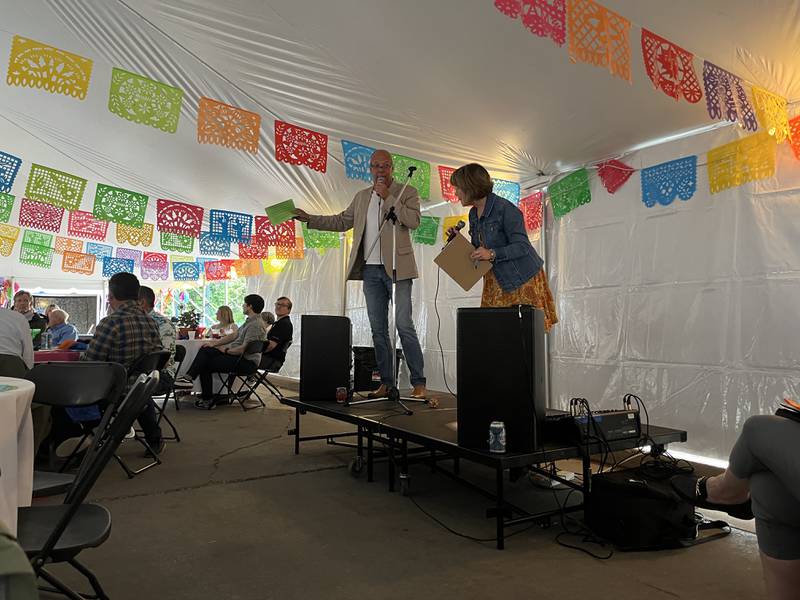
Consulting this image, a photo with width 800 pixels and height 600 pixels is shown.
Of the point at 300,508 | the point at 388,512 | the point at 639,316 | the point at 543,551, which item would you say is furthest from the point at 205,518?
the point at 639,316

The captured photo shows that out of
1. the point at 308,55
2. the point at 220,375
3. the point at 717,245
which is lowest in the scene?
the point at 220,375

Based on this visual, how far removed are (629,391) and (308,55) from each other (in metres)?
3.36

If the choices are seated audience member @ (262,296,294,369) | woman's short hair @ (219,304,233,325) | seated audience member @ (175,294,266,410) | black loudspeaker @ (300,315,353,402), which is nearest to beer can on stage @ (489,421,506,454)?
black loudspeaker @ (300,315,353,402)

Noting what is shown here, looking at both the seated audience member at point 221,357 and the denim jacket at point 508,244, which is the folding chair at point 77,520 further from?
the seated audience member at point 221,357

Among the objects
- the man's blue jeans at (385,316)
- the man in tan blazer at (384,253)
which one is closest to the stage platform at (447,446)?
the man's blue jeans at (385,316)

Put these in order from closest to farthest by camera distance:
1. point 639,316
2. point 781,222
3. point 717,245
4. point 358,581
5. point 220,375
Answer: point 358,581 → point 781,222 → point 717,245 → point 639,316 → point 220,375

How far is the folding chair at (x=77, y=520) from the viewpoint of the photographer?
1302mm

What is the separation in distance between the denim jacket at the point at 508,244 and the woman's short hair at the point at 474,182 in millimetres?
70

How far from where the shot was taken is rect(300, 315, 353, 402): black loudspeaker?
13.0 ft

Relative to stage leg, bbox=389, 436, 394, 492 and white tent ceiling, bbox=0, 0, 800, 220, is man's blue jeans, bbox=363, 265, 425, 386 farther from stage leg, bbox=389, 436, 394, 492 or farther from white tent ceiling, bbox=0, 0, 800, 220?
white tent ceiling, bbox=0, 0, 800, 220

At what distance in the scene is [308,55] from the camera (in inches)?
144

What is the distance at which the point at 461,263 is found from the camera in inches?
112

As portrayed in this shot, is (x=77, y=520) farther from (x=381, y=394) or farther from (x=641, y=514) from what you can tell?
(x=381, y=394)

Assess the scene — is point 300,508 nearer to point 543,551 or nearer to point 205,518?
point 205,518
